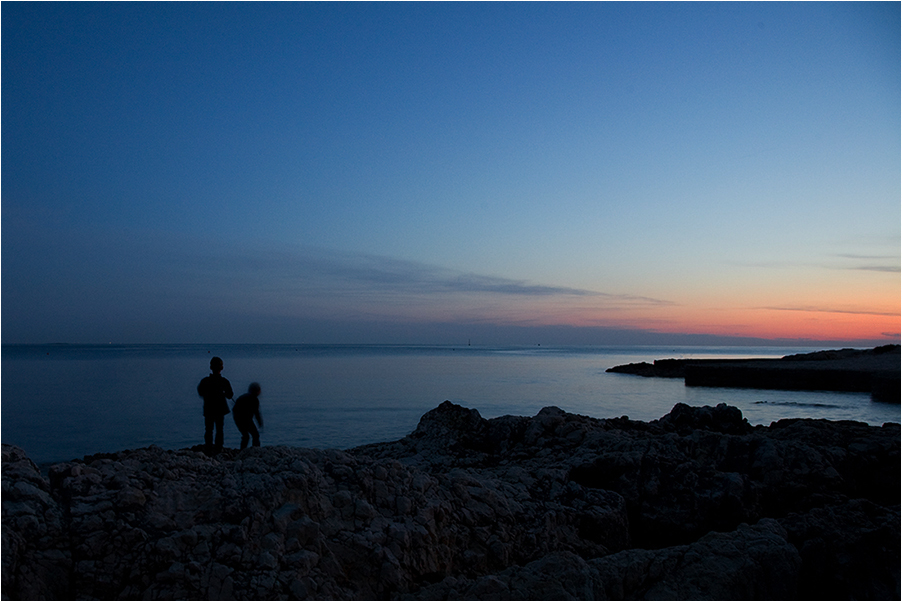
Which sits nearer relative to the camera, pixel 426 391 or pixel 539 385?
pixel 426 391

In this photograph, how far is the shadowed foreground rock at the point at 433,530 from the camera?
400 cm

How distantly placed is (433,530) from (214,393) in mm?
4137

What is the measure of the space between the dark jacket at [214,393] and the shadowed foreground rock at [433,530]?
1.23 metres

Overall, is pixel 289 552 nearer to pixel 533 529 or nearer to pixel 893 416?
A: pixel 533 529

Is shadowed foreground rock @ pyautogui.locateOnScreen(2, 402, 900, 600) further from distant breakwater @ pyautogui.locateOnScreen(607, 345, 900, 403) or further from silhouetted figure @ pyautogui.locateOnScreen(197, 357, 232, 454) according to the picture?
distant breakwater @ pyautogui.locateOnScreen(607, 345, 900, 403)

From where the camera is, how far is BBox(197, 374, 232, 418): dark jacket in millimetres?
7578

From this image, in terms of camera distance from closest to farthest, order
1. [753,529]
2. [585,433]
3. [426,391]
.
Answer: [753,529]
[585,433]
[426,391]

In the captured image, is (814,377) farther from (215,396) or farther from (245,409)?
(215,396)

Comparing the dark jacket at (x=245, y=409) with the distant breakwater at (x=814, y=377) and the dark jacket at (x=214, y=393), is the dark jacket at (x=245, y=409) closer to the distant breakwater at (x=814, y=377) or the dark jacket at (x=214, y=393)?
the dark jacket at (x=214, y=393)

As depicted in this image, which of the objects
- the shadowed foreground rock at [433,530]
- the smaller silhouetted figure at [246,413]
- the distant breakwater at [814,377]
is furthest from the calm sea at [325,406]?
the shadowed foreground rock at [433,530]

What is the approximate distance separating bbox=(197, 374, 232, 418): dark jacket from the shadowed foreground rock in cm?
123

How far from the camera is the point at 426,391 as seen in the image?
3022 centimetres

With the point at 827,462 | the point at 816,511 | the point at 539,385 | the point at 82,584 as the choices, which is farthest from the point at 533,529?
the point at 539,385

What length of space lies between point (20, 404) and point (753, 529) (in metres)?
26.9
